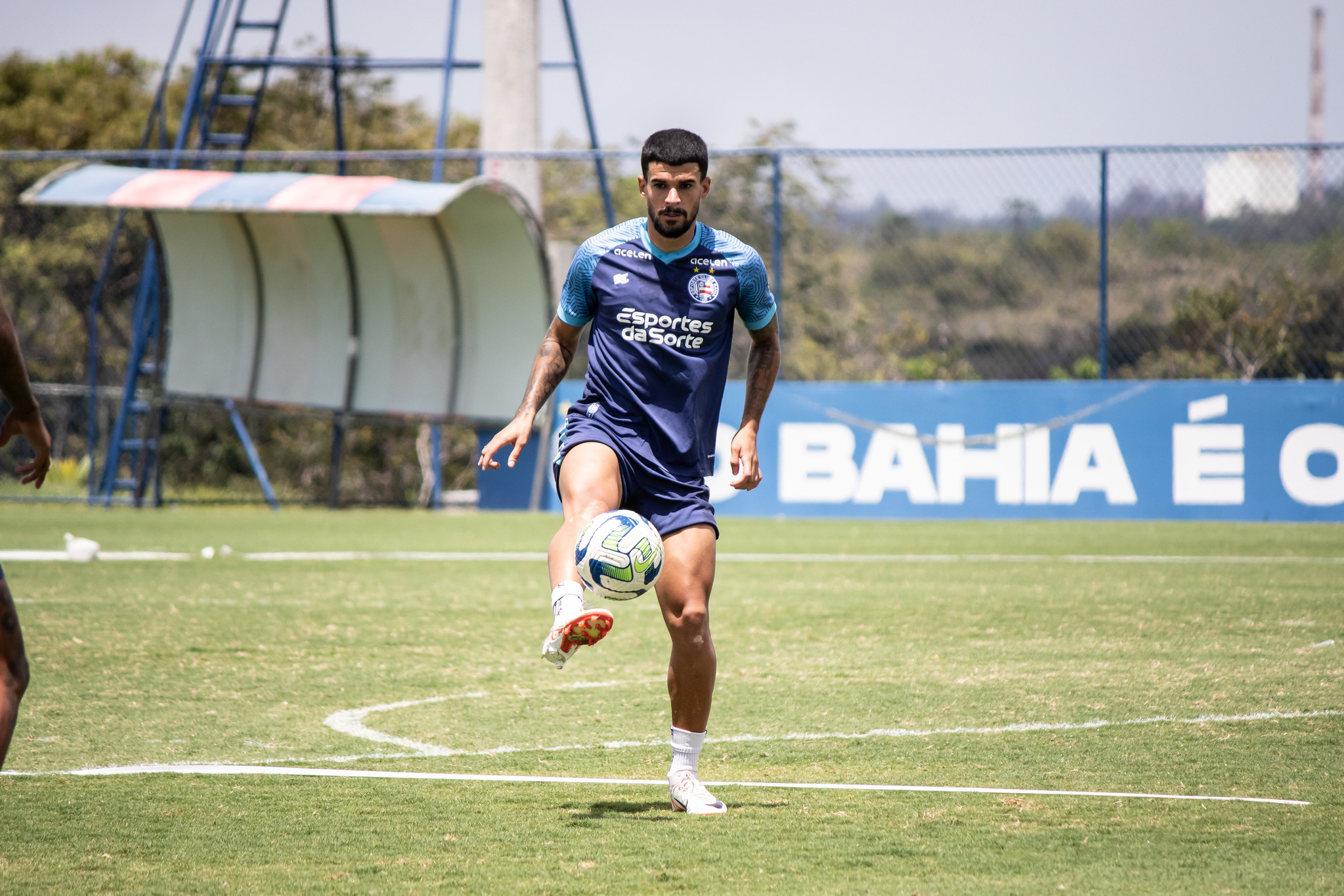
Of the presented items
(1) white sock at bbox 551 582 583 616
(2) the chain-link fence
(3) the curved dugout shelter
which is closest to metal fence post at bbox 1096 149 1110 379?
(2) the chain-link fence

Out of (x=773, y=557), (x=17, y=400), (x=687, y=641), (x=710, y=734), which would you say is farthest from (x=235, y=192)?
(x=17, y=400)

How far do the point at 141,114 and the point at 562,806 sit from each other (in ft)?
101

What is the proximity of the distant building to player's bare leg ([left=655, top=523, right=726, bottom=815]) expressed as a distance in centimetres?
1500

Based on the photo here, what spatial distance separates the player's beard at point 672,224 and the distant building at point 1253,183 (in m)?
14.6

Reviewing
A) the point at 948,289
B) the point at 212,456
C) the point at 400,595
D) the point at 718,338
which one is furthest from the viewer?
the point at 948,289

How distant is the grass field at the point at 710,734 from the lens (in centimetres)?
386

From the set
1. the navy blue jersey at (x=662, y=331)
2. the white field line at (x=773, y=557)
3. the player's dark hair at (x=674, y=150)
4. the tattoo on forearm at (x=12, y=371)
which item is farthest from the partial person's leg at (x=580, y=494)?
the white field line at (x=773, y=557)

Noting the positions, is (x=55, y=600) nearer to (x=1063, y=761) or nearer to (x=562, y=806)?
(x=562, y=806)

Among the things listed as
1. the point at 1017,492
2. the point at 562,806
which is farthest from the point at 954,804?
the point at 1017,492

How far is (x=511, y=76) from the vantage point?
22688 mm

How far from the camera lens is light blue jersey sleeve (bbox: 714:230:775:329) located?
4.98 meters

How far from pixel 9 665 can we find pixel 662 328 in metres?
2.27

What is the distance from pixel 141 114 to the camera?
31.8 metres

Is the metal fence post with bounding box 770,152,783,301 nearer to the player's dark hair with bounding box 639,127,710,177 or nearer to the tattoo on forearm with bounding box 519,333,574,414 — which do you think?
the tattoo on forearm with bounding box 519,333,574,414
